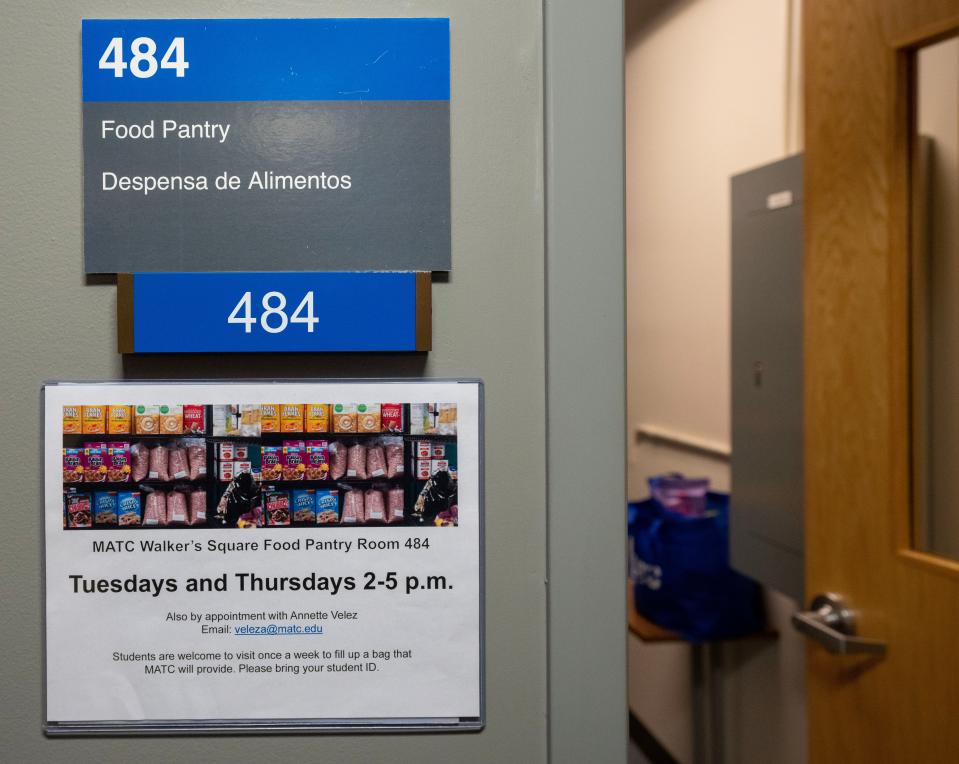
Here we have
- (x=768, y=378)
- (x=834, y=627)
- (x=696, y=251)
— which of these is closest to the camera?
(x=834, y=627)

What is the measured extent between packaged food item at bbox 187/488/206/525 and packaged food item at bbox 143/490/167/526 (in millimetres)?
Answer: 23

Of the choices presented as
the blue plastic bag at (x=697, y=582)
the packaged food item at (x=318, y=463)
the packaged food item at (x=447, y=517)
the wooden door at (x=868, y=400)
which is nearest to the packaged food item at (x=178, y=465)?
the packaged food item at (x=318, y=463)

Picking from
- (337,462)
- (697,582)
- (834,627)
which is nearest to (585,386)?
(337,462)

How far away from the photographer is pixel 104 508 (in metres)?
0.72

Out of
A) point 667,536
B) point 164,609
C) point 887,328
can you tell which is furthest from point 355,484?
point 667,536

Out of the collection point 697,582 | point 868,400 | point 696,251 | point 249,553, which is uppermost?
point 696,251

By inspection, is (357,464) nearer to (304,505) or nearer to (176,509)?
(304,505)

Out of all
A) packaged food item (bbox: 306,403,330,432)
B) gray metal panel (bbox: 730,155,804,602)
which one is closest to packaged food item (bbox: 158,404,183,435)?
packaged food item (bbox: 306,403,330,432)

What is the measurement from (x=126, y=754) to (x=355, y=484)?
1.03 feet

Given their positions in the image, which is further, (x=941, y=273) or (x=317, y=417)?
(x=941, y=273)

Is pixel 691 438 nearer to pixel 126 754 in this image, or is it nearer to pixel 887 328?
pixel 887 328

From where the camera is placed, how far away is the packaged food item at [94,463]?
72 centimetres

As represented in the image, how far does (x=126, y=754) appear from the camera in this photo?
2.39 feet

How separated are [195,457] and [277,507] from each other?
8 centimetres
